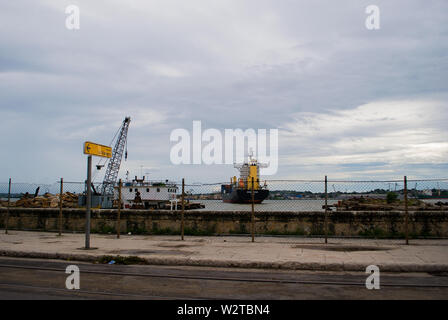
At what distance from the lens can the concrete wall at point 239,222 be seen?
1299 centimetres

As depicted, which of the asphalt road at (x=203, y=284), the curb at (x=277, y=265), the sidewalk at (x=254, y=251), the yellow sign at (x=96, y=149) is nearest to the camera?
the asphalt road at (x=203, y=284)

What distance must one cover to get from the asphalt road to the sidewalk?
395 millimetres

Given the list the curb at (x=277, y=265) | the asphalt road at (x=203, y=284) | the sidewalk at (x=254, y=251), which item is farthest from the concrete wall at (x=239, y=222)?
the asphalt road at (x=203, y=284)

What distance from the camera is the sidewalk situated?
28.4 feet

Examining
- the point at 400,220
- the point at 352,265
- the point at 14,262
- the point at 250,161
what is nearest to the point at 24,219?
the point at 14,262

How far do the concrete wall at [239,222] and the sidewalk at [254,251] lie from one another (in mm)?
721

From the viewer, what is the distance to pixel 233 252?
33.9 ft

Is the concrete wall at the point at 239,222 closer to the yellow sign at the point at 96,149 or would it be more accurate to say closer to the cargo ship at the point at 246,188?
the yellow sign at the point at 96,149

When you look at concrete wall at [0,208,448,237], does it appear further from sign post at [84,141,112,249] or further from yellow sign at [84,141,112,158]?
yellow sign at [84,141,112,158]

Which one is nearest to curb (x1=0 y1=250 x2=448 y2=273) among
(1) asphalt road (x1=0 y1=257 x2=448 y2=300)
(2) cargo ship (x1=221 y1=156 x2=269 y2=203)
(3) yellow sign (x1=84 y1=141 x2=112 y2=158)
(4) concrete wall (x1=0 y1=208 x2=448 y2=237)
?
(1) asphalt road (x1=0 y1=257 x2=448 y2=300)

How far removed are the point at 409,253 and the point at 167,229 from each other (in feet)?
28.6

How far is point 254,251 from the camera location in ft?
34.3
